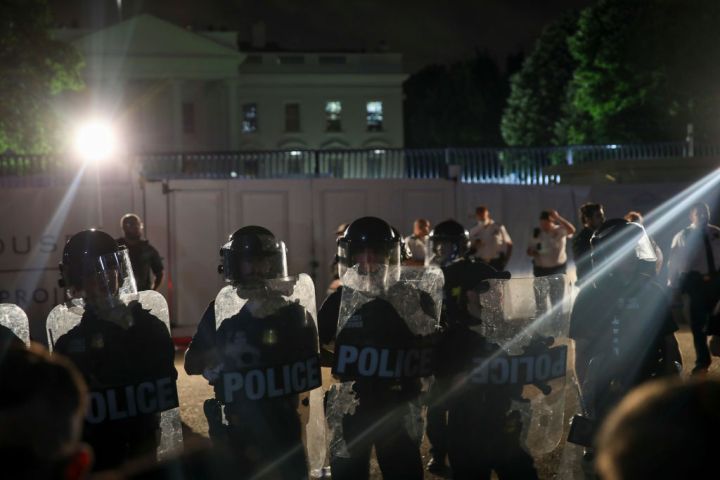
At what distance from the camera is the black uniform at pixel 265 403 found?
424 centimetres

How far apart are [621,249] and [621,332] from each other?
542 millimetres

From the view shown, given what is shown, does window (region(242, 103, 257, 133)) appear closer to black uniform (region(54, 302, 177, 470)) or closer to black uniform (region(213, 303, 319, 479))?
black uniform (region(213, 303, 319, 479))

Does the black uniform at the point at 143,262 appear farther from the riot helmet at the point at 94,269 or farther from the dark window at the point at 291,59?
the dark window at the point at 291,59

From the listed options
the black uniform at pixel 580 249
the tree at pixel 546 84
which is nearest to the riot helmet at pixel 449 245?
the black uniform at pixel 580 249

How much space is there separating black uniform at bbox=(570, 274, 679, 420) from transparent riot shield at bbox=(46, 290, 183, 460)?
86.6 inches

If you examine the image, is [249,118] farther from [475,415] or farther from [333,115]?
[475,415]

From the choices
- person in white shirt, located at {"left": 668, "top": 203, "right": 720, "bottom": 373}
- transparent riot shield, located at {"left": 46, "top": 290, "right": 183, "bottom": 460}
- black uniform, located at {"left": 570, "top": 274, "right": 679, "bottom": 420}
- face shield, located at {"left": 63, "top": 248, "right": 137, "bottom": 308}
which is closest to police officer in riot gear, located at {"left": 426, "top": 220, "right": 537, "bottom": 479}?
black uniform, located at {"left": 570, "top": 274, "right": 679, "bottom": 420}

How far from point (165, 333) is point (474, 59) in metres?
75.2

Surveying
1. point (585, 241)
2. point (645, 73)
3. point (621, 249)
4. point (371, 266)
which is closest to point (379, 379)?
point (371, 266)

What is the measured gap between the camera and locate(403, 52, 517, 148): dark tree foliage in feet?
238

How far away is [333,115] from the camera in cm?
5722

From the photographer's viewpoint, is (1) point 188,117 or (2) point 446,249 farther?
(1) point 188,117

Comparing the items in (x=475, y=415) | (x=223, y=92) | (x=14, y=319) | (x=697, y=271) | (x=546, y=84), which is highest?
(x=546, y=84)

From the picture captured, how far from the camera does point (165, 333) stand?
4199mm
